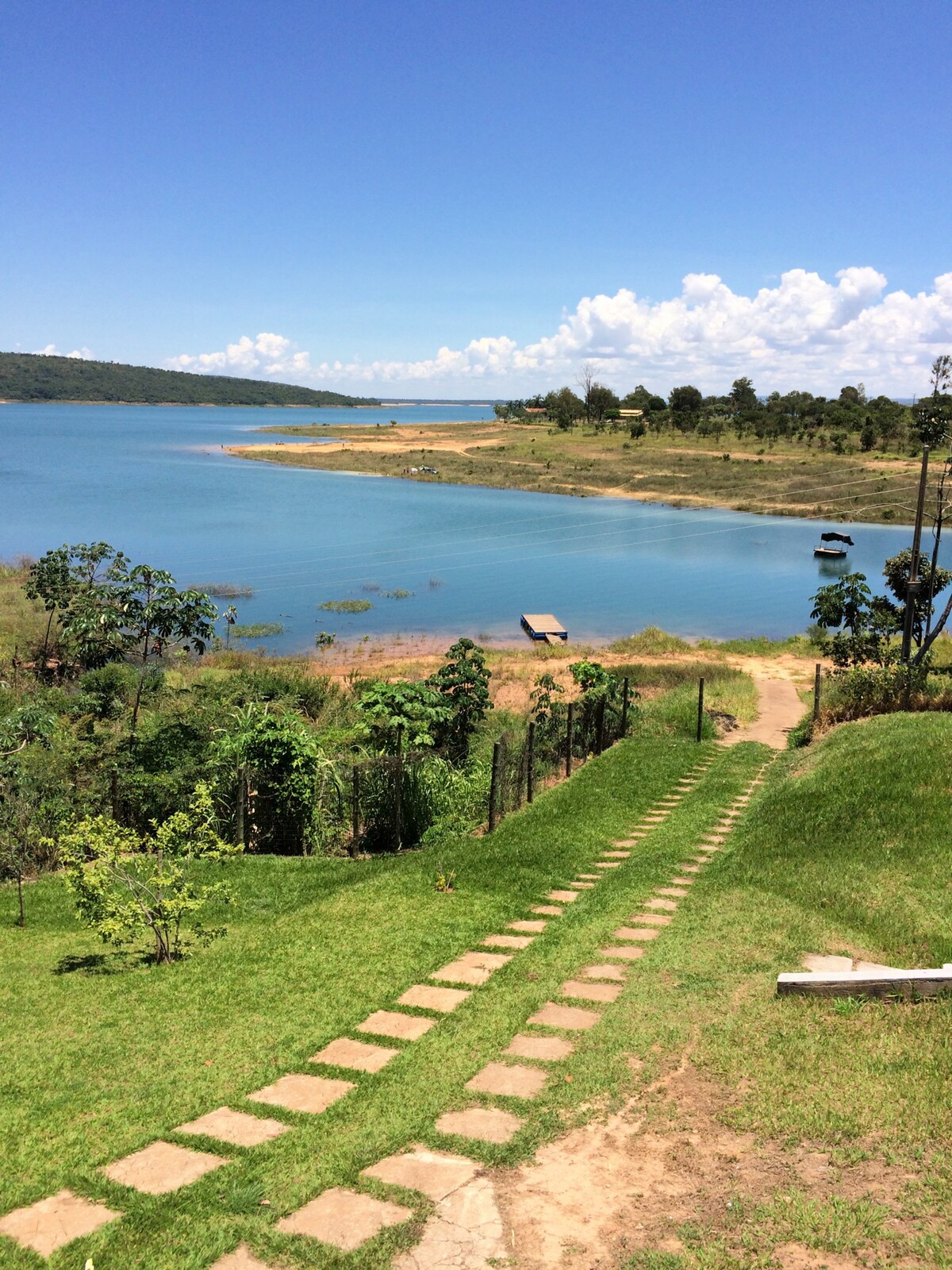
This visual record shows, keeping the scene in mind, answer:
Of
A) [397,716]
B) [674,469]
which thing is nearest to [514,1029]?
[397,716]

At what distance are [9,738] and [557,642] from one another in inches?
949

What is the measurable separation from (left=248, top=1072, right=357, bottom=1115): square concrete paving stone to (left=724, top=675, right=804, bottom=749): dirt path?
14031 mm

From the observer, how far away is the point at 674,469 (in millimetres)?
85375

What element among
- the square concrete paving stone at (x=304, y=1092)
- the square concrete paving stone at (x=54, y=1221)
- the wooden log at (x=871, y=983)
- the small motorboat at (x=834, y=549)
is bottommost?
the square concrete paving stone at (x=304, y=1092)

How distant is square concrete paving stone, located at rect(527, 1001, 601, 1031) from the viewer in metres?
7.40

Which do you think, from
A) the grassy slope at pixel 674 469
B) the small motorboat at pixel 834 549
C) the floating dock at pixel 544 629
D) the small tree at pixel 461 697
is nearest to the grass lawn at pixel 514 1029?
the small tree at pixel 461 697

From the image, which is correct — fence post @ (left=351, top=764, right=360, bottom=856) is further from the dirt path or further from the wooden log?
the dirt path

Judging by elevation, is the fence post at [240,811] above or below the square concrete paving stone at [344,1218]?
below

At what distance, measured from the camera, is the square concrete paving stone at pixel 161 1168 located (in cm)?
529

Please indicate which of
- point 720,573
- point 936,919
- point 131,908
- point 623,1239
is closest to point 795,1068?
point 623,1239

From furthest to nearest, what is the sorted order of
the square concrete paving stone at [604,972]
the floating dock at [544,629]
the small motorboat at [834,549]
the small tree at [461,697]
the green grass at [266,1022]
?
the small motorboat at [834,549]
the floating dock at [544,629]
the small tree at [461,697]
the square concrete paving stone at [604,972]
the green grass at [266,1022]

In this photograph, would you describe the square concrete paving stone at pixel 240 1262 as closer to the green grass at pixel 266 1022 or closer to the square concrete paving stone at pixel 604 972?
the green grass at pixel 266 1022

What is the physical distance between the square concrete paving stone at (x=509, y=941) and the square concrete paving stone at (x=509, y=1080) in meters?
2.44

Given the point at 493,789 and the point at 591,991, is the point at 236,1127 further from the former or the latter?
the point at 493,789
